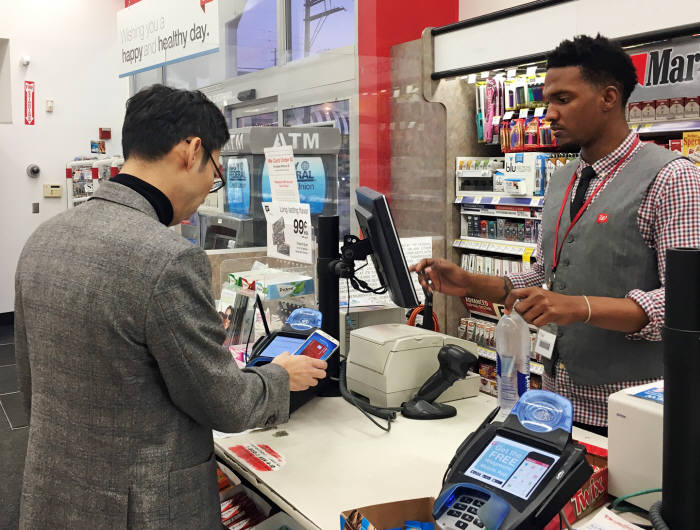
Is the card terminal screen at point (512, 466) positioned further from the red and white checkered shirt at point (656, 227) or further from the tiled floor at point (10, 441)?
the tiled floor at point (10, 441)

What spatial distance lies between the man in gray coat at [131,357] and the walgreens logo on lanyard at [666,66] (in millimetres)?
2785

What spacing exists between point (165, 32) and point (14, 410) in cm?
309

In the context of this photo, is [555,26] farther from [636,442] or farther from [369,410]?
[636,442]

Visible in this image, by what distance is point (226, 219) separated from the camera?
473 centimetres

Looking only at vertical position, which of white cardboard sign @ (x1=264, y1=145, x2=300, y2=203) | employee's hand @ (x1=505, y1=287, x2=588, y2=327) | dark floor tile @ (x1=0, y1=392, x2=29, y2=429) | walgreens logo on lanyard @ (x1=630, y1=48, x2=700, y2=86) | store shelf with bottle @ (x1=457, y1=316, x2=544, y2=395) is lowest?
dark floor tile @ (x1=0, y1=392, x2=29, y2=429)

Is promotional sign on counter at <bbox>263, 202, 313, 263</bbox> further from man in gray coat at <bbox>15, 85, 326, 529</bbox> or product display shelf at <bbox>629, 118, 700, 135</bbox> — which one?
product display shelf at <bbox>629, 118, 700, 135</bbox>

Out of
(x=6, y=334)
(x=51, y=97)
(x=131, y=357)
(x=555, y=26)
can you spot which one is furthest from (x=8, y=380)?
(x=131, y=357)

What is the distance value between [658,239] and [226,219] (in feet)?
11.1

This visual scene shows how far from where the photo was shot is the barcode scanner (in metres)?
2.01

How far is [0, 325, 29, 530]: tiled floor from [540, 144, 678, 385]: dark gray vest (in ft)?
9.28

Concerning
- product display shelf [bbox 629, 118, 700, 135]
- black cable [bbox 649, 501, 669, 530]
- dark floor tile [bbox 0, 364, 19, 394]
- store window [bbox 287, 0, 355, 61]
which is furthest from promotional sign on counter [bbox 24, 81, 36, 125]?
black cable [bbox 649, 501, 669, 530]

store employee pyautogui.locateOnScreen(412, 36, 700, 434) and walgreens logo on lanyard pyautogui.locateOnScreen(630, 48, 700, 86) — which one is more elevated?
walgreens logo on lanyard pyautogui.locateOnScreen(630, 48, 700, 86)

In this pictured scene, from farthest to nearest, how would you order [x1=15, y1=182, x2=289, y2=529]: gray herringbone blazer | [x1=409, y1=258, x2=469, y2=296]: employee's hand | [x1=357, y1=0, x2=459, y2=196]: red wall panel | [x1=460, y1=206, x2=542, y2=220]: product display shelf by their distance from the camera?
[x1=357, y1=0, x2=459, y2=196]: red wall panel
[x1=460, y1=206, x2=542, y2=220]: product display shelf
[x1=409, y1=258, x2=469, y2=296]: employee's hand
[x1=15, y1=182, x2=289, y2=529]: gray herringbone blazer

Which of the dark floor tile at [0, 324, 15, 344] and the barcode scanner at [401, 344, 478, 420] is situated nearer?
the barcode scanner at [401, 344, 478, 420]
